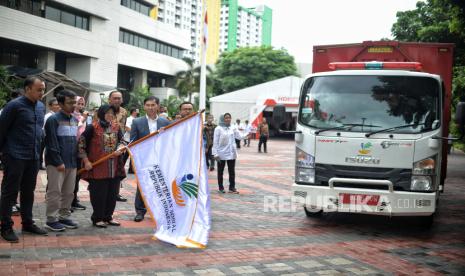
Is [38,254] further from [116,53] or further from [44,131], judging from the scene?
[116,53]

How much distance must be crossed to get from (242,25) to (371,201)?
481 ft

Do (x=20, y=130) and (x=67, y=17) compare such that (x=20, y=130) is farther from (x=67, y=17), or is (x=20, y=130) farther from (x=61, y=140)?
(x=67, y=17)

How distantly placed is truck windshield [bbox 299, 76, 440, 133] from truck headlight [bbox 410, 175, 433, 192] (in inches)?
26.9

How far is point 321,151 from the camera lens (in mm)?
6938

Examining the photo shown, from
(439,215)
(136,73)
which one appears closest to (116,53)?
(136,73)

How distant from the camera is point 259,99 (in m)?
40.8

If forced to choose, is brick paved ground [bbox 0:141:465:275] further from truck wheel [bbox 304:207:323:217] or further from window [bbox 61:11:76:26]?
window [bbox 61:11:76:26]

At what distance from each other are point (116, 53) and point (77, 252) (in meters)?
38.2

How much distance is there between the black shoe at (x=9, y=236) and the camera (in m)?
Answer: 5.46

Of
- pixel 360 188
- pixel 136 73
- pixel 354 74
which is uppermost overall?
pixel 136 73

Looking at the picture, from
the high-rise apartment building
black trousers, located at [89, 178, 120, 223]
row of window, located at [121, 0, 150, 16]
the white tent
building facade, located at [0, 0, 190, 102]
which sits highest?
the high-rise apartment building

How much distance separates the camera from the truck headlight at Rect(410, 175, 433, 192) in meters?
6.51

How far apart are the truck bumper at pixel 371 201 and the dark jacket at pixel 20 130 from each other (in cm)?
388

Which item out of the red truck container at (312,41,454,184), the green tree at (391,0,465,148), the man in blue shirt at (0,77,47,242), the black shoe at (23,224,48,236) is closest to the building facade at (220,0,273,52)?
the green tree at (391,0,465,148)
